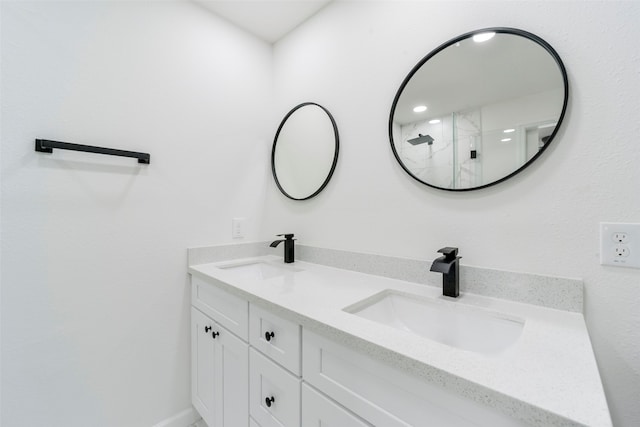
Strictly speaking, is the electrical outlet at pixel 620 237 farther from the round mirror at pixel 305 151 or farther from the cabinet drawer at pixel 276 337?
the round mirror at pixel 305 151

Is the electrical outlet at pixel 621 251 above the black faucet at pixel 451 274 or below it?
above

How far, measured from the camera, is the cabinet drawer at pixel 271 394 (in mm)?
827

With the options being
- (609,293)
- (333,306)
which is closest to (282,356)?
(333,306)

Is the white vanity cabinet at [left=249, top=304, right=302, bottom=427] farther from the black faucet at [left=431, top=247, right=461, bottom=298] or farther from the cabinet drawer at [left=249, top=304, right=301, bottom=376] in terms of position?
the black faucet at [left=431, top=247, right=461, bottom=298]

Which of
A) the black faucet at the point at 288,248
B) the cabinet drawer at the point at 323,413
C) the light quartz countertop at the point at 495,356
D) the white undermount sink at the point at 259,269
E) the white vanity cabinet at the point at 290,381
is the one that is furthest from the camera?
the black faucet at the point at 288,248

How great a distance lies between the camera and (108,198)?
1204 mm

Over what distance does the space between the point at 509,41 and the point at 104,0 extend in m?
1.71

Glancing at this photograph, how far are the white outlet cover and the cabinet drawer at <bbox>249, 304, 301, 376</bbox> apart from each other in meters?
0.93

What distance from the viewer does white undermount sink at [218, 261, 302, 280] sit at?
1.44 m

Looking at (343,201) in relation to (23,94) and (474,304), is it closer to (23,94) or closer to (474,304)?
(474,304)

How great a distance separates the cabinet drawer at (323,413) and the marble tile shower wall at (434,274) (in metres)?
0.59

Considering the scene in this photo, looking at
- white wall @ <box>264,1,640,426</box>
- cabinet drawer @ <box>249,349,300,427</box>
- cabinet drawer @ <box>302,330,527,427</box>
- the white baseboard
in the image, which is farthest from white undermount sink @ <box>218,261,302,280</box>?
the white baseboard

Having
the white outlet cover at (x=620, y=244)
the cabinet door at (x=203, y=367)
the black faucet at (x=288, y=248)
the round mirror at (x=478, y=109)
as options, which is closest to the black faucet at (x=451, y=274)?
the round mirror at (x=478, y=109)

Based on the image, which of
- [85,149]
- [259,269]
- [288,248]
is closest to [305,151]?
[288,248]
